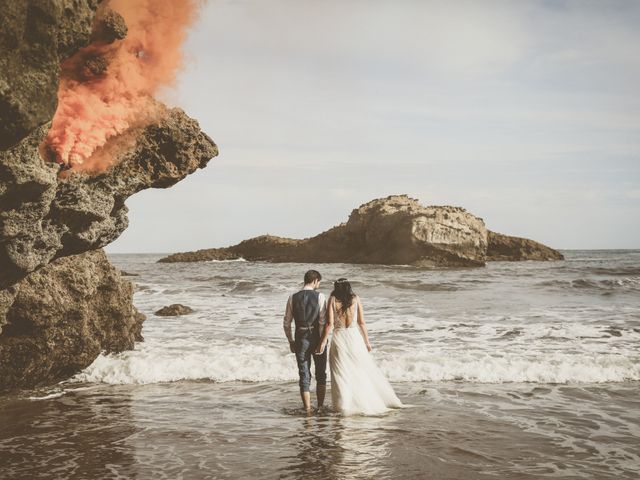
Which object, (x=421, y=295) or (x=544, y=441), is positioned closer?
(x=544, y=441)

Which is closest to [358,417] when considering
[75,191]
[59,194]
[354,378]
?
[354,378]

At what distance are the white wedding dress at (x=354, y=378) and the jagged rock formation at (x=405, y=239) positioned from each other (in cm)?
4595

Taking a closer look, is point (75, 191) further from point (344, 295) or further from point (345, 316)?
point (345, 316)

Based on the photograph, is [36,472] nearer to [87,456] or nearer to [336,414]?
[87,456]

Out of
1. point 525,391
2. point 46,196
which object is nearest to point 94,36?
point 46,196

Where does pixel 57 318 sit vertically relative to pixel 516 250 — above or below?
below

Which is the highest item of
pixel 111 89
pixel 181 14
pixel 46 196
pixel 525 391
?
pixel 181 14

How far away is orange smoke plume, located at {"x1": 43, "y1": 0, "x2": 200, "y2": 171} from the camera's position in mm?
6434

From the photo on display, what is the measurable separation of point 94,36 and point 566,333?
13774 mm

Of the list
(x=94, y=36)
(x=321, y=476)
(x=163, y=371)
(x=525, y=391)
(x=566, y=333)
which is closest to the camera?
(x=321, y=476)

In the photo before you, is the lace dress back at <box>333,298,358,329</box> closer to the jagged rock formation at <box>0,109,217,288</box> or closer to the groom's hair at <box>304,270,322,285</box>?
the groom's hair at <box>304,270,322,285</box>

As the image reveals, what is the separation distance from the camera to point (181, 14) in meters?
7.02

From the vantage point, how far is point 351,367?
865cm

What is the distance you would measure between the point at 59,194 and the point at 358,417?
15.9 feet
